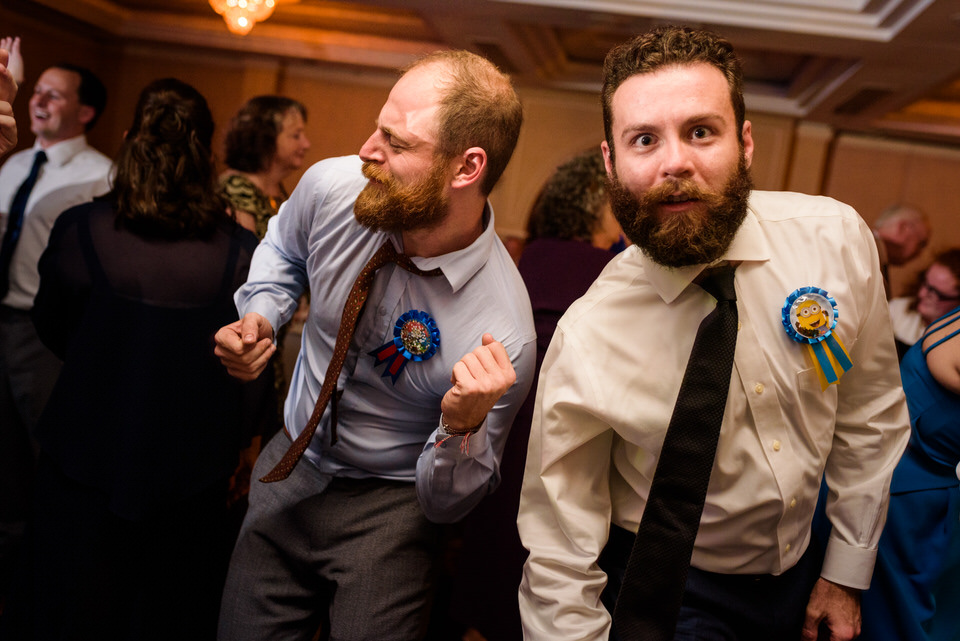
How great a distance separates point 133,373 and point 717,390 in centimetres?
148

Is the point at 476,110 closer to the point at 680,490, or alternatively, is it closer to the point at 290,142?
the point at 680,490

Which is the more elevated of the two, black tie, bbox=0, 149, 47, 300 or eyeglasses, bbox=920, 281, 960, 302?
eyeglasses, bbox=920, 281, 960, 302

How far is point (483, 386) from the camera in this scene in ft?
4.31

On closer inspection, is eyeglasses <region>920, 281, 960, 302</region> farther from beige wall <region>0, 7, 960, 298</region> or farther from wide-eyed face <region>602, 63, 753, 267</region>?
wide-eyed face <region>602, 63, 753, 267</region>

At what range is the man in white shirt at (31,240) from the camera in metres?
2.78

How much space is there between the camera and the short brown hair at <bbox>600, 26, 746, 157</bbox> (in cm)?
131

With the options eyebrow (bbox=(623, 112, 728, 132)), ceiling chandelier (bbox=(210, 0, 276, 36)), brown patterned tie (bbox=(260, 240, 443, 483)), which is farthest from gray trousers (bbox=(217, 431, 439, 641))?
ceiling chandelier (bbox=(210, 0, 276, 36))

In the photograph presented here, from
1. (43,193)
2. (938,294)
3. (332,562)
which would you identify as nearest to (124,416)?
(332,562)

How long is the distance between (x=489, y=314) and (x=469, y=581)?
1.02 metres

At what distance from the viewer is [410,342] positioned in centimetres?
159

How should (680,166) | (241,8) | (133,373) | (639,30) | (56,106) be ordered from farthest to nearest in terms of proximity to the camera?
(639,30) → (241,8) → (56,106) → (133,373) → (680,166)

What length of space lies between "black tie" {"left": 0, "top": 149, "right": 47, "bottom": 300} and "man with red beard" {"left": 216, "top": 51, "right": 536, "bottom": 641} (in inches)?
72.8

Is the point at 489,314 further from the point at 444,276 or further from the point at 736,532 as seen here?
the point at 736,532

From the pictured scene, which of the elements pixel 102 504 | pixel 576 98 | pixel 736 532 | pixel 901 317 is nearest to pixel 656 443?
pixel 736 532
